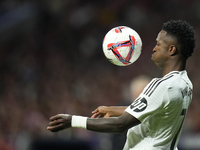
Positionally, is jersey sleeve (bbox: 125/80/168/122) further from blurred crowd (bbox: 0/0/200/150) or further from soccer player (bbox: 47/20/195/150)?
blurred crowd (bbox: 0/0/200/150)

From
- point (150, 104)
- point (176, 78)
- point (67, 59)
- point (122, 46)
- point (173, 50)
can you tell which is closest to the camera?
point (150, 104)

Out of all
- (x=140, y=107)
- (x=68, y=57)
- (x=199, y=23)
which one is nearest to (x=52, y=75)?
(x=68, y=57)

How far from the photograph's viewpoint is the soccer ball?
3.38 meters

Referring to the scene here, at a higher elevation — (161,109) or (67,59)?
(67,59)

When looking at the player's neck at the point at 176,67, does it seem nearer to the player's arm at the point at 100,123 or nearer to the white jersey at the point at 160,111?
the white jersey at the point at 160,111

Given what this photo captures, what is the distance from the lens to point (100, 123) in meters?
2.72


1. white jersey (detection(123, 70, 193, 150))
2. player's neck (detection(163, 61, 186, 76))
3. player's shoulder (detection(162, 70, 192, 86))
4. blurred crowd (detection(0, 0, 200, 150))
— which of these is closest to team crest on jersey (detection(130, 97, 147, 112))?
white jersey (detection(123, 70, 193, 150))

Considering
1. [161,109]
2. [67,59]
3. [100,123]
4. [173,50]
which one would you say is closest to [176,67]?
[173,50]

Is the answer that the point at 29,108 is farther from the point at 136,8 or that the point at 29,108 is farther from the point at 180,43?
the point at 180,43

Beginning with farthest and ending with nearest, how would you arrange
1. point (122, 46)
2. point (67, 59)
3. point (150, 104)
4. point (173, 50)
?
point (67, 59)
point (122, 46)
point (173, 50)
point (150, 104)

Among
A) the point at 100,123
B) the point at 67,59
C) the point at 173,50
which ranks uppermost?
the point at 67,59

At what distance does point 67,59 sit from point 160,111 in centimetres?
925

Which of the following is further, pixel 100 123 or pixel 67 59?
pixel 67 59

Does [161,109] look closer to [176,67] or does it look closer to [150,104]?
[150,104]
